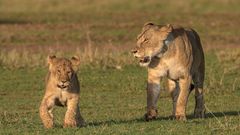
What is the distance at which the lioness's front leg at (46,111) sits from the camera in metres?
10.8

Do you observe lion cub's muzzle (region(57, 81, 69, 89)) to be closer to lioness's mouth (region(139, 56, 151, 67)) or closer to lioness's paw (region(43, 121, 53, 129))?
lioness's paw (region(43, 121, 53, 129))

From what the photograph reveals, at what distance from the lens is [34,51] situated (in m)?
25.5

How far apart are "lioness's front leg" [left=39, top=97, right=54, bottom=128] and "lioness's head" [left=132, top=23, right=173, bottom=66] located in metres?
1.60

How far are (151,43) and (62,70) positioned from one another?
69.0 inches

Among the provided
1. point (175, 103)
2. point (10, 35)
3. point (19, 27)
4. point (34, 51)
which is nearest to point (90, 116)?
point (175, 103)

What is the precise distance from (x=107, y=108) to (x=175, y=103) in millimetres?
2203

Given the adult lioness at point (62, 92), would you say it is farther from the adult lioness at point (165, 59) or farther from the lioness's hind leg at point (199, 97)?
the lioness's hind leg at point (199, 97)

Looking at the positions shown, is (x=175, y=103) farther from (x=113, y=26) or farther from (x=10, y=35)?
(x=113, y=26)

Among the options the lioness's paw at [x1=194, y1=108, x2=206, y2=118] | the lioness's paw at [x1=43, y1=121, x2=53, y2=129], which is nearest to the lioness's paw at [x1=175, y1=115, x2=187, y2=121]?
the lioness's paw at [x1=194, y1=108, x2=206, y2=118]

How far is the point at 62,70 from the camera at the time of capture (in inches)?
423

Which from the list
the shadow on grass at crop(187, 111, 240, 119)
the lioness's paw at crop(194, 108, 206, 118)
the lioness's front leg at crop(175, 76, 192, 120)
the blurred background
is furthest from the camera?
the blurred background

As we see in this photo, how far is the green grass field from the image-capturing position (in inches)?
457

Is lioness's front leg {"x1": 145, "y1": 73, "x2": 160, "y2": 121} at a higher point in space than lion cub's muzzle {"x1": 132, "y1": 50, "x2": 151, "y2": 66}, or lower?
lower

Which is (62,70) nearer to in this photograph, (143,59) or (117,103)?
(143,59)
